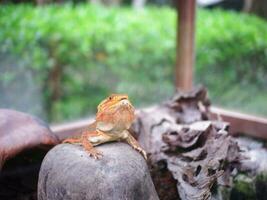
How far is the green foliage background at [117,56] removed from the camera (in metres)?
3.93

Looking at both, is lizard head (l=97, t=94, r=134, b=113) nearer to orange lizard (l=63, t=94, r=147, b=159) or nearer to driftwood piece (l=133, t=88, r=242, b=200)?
orange lizard (l=63, t=94, r=147, b=159)

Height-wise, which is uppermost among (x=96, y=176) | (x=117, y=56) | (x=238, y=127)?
(x=96, y=176)

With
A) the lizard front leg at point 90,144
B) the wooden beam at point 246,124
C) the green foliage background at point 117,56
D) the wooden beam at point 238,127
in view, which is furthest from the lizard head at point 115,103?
the green foliage background at point 117,56

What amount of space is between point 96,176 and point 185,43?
1914 millimetres

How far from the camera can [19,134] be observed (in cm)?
193

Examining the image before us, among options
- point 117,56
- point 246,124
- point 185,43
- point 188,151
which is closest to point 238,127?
point 246,124

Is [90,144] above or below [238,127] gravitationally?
above

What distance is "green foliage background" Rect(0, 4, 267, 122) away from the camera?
393cm

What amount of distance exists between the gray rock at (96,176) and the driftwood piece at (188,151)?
0.81 ft

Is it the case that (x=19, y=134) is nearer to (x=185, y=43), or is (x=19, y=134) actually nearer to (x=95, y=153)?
(x=95, y=153)

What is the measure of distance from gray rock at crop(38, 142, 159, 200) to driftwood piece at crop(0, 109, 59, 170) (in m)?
0.21

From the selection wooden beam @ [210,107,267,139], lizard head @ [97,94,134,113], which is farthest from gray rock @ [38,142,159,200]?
wooden beam @ [210,107,267,139]

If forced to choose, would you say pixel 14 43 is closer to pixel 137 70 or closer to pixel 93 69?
pixel 93 69

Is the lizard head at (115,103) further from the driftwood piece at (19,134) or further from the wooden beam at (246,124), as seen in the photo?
the wooden beam at (246,124)
